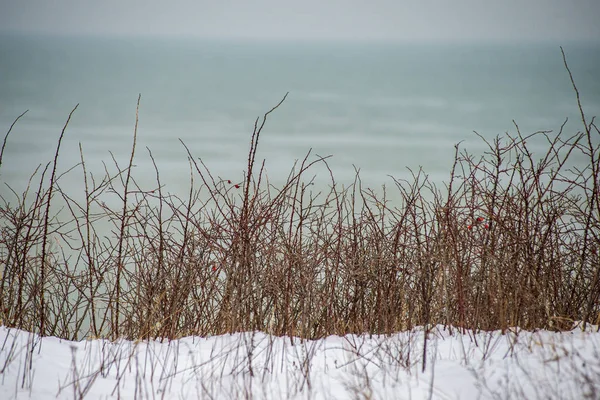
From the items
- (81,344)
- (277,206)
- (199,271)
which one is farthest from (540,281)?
(81,344)

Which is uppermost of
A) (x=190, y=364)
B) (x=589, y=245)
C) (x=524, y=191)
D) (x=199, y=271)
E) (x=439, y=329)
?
(x=524, y=191)

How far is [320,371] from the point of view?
11.0ft

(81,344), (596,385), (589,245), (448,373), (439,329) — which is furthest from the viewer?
(589,245)

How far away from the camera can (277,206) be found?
4.27 metres

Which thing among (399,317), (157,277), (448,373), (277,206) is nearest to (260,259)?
(277,206)

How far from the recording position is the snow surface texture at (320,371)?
2996 millimetres

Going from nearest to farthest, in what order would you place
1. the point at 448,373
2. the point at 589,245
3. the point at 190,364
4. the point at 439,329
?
the point at 448,373 → the point at 190,364 → the point at 439,329 → the point at 589,245

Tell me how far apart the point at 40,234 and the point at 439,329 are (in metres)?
2.89

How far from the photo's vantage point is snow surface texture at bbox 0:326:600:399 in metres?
3.00

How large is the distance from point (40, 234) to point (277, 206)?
5.62 ft

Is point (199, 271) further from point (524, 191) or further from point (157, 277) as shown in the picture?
point (524, 191)

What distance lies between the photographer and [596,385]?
2807 mm

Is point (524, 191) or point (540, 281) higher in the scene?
point (524, 191)

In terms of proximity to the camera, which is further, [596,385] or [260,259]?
[260,259]
